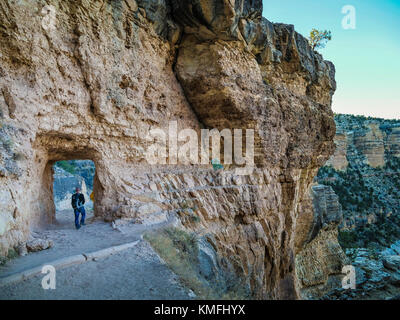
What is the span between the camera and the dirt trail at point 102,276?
10.7 feet

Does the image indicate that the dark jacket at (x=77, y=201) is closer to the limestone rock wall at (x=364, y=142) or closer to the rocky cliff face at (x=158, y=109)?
the rocky cliff face at (x=158, y=109)

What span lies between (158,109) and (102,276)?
19.6 feet

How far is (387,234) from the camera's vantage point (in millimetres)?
33656

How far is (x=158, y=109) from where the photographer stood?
28.4 ft

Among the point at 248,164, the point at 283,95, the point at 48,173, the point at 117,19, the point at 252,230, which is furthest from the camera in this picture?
the point at 283,95

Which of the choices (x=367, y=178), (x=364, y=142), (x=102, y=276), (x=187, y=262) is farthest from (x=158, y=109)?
(x=364, y=142)

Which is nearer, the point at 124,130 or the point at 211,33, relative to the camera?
the point at 124,130

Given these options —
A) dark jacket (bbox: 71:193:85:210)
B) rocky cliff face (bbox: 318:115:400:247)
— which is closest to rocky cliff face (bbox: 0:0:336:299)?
dark jacket (bbox: 71:193:85:210)

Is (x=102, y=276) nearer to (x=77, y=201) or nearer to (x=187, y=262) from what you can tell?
(x=187, y=262)

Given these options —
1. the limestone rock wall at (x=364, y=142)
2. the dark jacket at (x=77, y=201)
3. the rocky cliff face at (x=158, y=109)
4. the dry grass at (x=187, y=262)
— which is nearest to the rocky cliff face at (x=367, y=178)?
the limestone rock wall at (x=364, y=142)

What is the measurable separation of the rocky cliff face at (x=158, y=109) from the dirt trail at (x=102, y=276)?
76cm

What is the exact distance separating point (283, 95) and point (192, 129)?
176 inches
